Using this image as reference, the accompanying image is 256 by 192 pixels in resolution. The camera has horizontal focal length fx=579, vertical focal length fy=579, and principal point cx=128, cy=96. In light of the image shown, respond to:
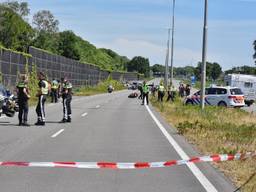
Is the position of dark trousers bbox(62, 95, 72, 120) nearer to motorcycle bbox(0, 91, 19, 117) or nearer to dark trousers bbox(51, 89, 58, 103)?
motorcycle bbox(0, 91, 19, 117)

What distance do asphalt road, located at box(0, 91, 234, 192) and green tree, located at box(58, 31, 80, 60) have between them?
98741 millimetres

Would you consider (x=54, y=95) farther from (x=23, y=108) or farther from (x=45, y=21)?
(x=45, y=21)

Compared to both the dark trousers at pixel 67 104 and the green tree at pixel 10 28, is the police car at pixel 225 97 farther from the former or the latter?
the green tree at pixel 10 28

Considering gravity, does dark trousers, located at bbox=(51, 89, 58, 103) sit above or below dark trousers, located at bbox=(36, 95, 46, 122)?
below

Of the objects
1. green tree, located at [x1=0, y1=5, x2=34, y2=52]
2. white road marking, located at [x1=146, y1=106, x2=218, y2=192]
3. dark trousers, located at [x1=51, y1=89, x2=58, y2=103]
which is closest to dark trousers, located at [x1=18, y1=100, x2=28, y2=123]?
white road marking, located at [x1=146, y1=106, x2=218, y2=192]

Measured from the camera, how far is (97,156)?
41.8ft

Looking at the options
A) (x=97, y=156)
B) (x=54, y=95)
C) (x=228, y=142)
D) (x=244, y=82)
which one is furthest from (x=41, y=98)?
(x=244, y=82)

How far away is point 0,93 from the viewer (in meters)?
24.5

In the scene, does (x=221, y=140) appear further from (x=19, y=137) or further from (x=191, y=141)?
(x=19, y=137)

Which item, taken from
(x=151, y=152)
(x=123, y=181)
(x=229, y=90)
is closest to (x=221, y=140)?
(x=151, y=152)

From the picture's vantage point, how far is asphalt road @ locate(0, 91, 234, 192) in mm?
9125

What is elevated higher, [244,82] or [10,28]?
[10,28]

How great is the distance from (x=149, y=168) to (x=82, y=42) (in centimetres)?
14914

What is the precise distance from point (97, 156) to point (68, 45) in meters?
109
